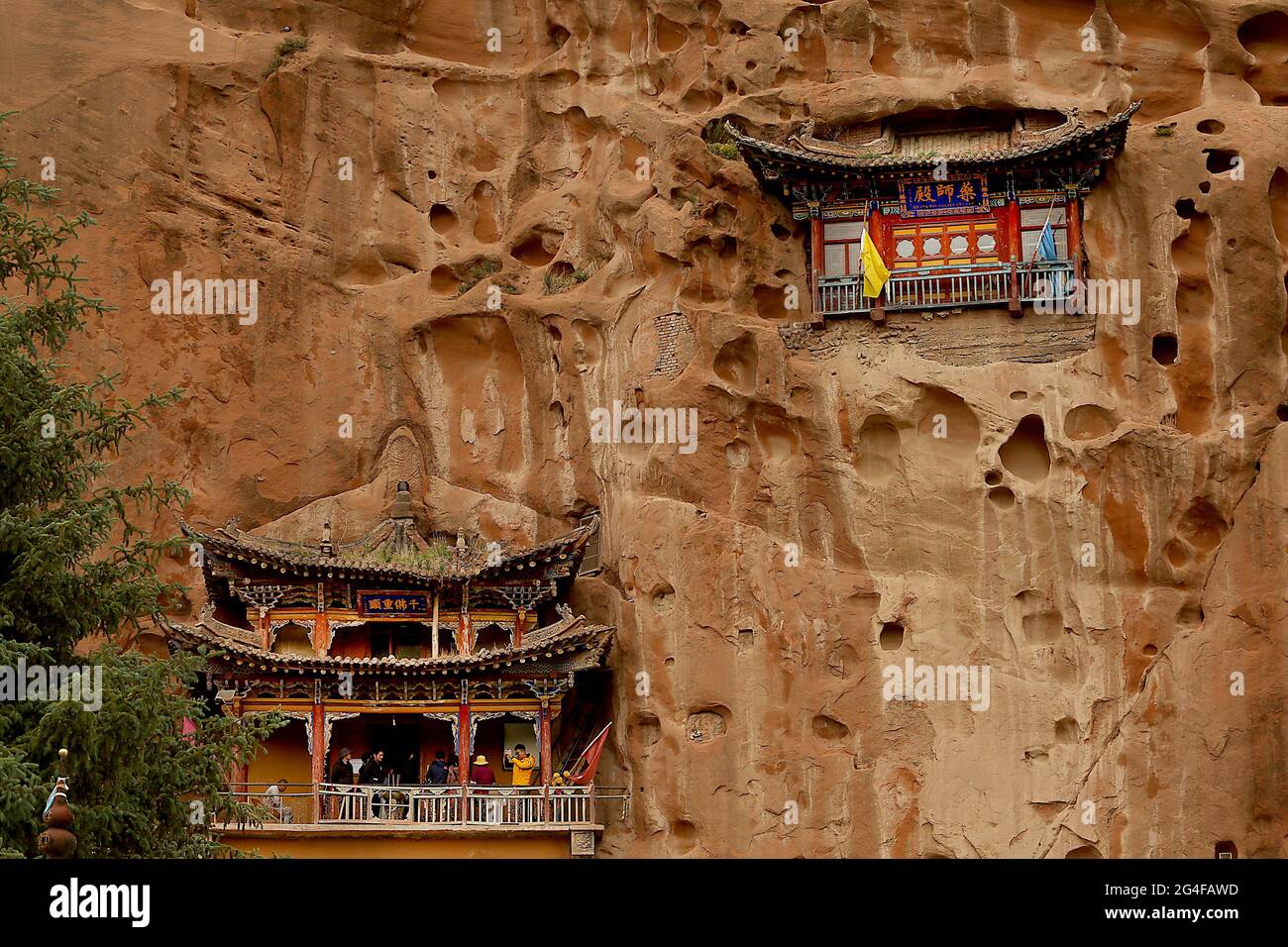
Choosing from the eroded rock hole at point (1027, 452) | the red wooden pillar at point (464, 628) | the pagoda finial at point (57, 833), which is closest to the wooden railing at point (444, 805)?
the red wooden pillar at point (464, 628)

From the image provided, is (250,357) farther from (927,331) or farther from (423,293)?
(927,331)

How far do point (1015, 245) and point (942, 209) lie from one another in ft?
3.40

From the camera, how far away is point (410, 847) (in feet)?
79.9

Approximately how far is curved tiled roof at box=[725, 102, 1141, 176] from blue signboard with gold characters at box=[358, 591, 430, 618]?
6981 millimetres

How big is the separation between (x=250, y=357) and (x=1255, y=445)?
1339 centimetres

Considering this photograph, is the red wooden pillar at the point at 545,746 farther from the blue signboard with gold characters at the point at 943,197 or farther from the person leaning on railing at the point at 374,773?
the blue signboard with gold characters at the point at 943,197

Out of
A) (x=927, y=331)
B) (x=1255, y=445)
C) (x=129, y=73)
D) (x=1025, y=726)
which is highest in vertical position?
(x=129, y=73)

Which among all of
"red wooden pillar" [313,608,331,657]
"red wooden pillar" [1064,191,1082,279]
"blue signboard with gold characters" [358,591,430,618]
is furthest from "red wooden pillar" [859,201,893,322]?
"red wooden pillar" [313,608,331,657]

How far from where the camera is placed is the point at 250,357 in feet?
92.7

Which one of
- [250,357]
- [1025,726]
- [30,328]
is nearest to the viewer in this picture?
[30,328]

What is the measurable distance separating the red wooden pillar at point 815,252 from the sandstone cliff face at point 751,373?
37 centimetres

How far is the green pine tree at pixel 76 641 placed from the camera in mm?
13883
